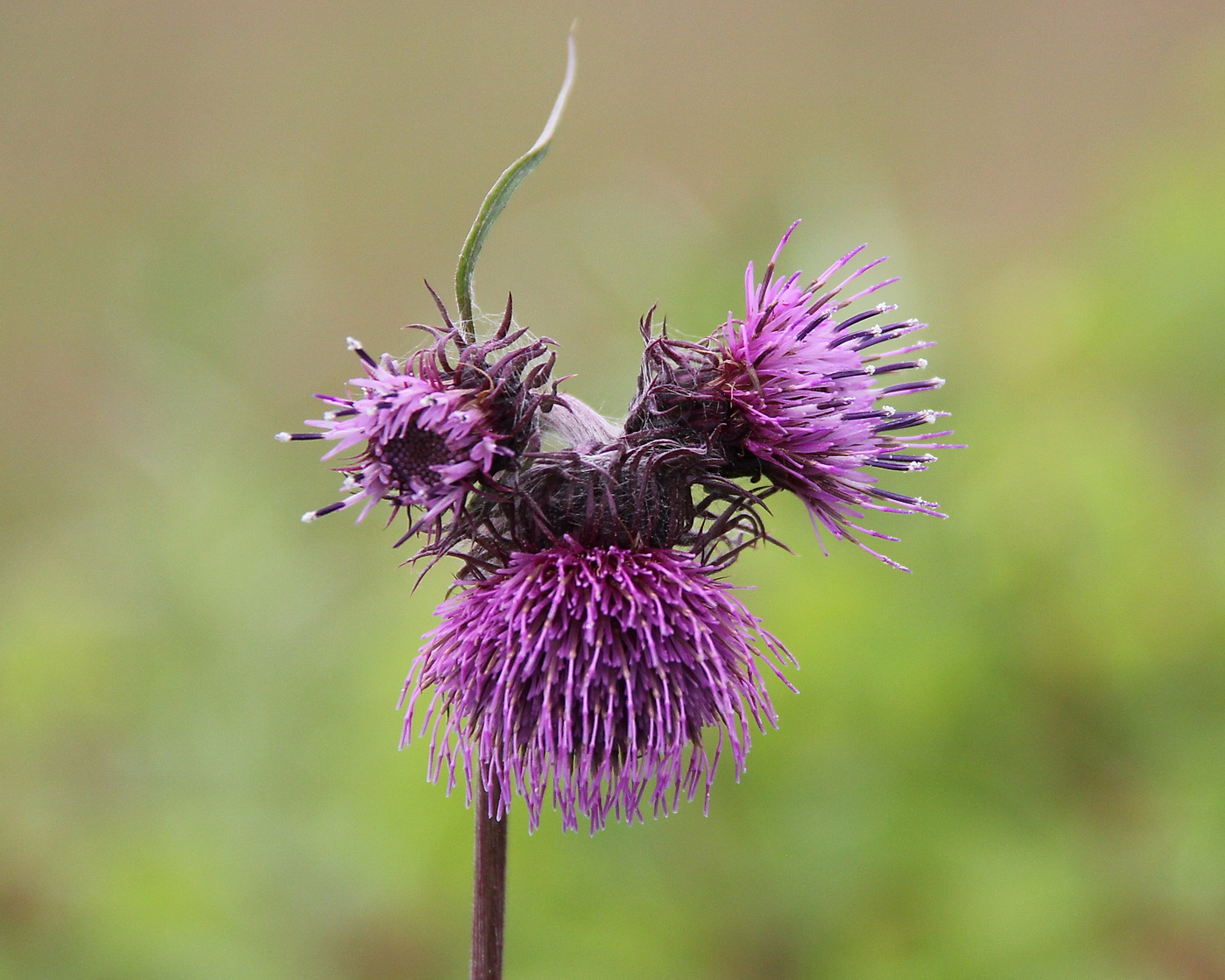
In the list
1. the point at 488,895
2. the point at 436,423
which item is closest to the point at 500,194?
the point at 436,423

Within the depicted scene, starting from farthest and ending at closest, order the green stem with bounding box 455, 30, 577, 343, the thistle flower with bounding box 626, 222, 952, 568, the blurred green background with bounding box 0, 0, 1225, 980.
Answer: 1. the blurred green background with bounding box 0, 0, 1225, 980
2. the thistle flower with bounding box 626, 222, 952, 568
3. the green stem with bounding box 455, 30, 577, 343

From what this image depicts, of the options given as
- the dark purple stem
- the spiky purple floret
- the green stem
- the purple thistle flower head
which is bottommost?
the dark purple stem

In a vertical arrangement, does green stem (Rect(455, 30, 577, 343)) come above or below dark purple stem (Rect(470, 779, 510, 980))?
above

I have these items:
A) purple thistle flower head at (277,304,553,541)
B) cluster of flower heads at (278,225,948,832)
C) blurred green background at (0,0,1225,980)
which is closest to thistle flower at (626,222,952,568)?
cluster of flower heads at (278,225,948,832)

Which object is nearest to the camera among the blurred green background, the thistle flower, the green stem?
the green stem

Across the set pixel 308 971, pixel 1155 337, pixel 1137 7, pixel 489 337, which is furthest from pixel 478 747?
pixel 1137 7

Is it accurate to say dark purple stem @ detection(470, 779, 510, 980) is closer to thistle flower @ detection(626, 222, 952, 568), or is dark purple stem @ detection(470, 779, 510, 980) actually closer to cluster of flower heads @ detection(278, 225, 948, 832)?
cluster of flower heads @ detection(278, 225, 948, 832)
